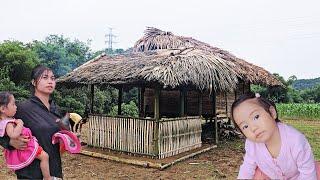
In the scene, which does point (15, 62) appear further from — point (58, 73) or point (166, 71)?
point (166, 71)

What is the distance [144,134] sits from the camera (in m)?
9.59

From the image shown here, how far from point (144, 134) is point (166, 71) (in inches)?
70.2

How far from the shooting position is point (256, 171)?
232cm

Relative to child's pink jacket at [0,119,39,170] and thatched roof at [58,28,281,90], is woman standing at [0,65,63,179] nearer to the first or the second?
child's pink jacket at [0,119,39,170]

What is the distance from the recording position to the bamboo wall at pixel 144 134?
9469 mm

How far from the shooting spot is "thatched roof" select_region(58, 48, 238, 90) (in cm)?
934

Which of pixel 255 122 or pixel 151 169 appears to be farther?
pixel 151 169

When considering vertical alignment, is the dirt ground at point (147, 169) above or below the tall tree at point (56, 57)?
below

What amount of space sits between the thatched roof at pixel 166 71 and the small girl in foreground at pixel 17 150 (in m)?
6.17

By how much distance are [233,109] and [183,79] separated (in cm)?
740

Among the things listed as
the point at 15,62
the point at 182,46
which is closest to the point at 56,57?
the point at 15,62

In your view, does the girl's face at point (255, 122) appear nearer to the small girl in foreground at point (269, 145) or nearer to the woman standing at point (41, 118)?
the small girl in foreground at point (269, 145)

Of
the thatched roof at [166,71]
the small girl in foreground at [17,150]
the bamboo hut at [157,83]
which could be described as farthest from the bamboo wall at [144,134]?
the small girl in foreground at [17,150]

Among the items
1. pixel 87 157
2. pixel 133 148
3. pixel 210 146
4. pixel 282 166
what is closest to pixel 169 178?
pixel 133 148
